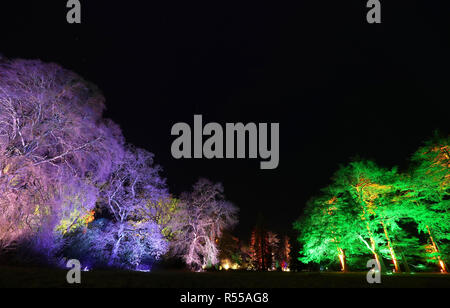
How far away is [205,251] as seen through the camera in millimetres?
21953

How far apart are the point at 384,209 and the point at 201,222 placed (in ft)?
46.0

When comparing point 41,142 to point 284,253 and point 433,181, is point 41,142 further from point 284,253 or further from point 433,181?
point 284,253

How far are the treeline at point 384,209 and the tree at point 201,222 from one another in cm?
741

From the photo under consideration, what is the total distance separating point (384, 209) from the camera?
18156 mm

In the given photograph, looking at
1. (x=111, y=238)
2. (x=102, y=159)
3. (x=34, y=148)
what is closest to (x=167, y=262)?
(x=111, y=238)

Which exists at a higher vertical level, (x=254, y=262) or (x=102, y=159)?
(x=102, y=159)

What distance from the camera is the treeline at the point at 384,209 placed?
17078mm

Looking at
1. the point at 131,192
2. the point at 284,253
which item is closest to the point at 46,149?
the point at 131,192

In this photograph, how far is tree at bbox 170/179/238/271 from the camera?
22.2 meters

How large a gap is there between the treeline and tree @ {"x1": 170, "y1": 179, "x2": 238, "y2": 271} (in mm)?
7408

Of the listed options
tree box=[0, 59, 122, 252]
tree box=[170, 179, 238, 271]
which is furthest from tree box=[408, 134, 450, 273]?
tree box=[0, 59, 122, 252]

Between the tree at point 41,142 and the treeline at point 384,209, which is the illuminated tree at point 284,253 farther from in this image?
the tree at point 41,142
